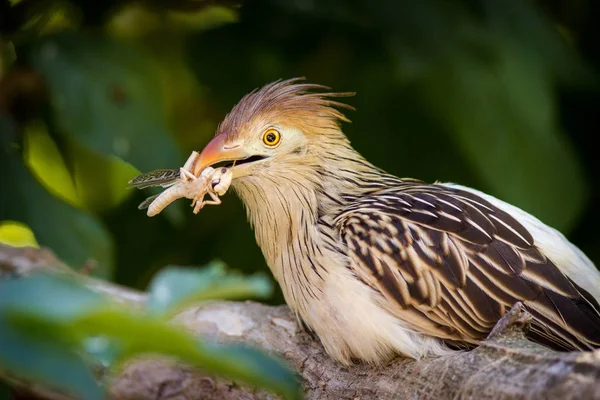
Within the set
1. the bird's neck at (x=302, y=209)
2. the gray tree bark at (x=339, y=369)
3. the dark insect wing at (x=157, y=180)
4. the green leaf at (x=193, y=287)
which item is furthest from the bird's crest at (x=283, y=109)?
the green leaf at (x=193, y=287)

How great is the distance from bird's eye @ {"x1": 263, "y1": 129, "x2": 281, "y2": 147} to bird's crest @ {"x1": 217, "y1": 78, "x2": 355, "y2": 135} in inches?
2.2

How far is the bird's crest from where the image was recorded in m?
3.62

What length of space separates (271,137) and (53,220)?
153 cm

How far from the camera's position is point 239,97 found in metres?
5.29

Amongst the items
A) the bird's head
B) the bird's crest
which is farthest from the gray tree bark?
the bird's crest

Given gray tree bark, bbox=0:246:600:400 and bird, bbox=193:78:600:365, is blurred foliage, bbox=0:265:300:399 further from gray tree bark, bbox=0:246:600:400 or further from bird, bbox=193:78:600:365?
bird, bbox=193:78:600:365

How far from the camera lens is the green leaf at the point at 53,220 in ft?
14.4

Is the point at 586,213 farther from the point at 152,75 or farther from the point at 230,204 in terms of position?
the point at 152,75

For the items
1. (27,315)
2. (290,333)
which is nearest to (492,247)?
(290,333)

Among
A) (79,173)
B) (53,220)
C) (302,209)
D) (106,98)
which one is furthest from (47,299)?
(79,173)

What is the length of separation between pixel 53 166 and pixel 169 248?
100 centimetres

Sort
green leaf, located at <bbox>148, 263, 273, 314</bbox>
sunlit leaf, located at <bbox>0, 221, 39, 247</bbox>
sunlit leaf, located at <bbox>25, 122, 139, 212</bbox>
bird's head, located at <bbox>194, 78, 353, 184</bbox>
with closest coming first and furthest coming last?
green leaf, located at <bbox>148, 263, 273, 314</bbox>
bird's head, located at <bbox>194, 78, 353, 184</bbox>
sunlit leaf, located at <bbox>0, 221, 39, 247</bbox>
sunlit leaf, located at <bbox>25, 122, 139, 212</bbox>

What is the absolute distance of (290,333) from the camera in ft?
12.1

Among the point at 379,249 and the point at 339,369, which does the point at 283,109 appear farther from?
the point at 339,369
